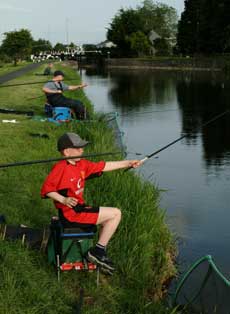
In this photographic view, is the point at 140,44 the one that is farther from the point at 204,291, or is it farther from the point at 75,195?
the point at 204,291

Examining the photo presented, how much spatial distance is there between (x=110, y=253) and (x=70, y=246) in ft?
3.16

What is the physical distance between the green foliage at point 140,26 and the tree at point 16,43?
97.5ft

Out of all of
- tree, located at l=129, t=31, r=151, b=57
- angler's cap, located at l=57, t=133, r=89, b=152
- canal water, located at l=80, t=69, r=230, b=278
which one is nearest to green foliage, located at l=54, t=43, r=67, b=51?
tree, located at l=129, t=31, r=151, b=57

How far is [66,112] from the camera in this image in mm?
13914

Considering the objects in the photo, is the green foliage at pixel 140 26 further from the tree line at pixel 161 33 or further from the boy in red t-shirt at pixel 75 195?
the boy in red t-shirt at pixel 75 195

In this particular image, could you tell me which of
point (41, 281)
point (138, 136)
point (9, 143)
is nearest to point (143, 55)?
point (138, 136)

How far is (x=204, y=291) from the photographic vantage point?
489cm

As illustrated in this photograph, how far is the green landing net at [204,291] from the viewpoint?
14.8 feet

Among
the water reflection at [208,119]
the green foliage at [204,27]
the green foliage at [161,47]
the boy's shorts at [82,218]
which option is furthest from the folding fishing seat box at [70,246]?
the green foliage at [161,47]

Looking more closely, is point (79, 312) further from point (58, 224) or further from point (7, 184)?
point (7, 184)

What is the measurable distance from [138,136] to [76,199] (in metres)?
12.1

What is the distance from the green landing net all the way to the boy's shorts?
1003mm

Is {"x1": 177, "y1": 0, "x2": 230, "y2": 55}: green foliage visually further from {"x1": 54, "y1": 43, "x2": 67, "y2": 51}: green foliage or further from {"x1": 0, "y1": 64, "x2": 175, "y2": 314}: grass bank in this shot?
{"x1": 0, "y1": 64, "x2": 175, "y2": 314}: grass bank

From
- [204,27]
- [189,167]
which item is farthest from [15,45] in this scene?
[189,167]
